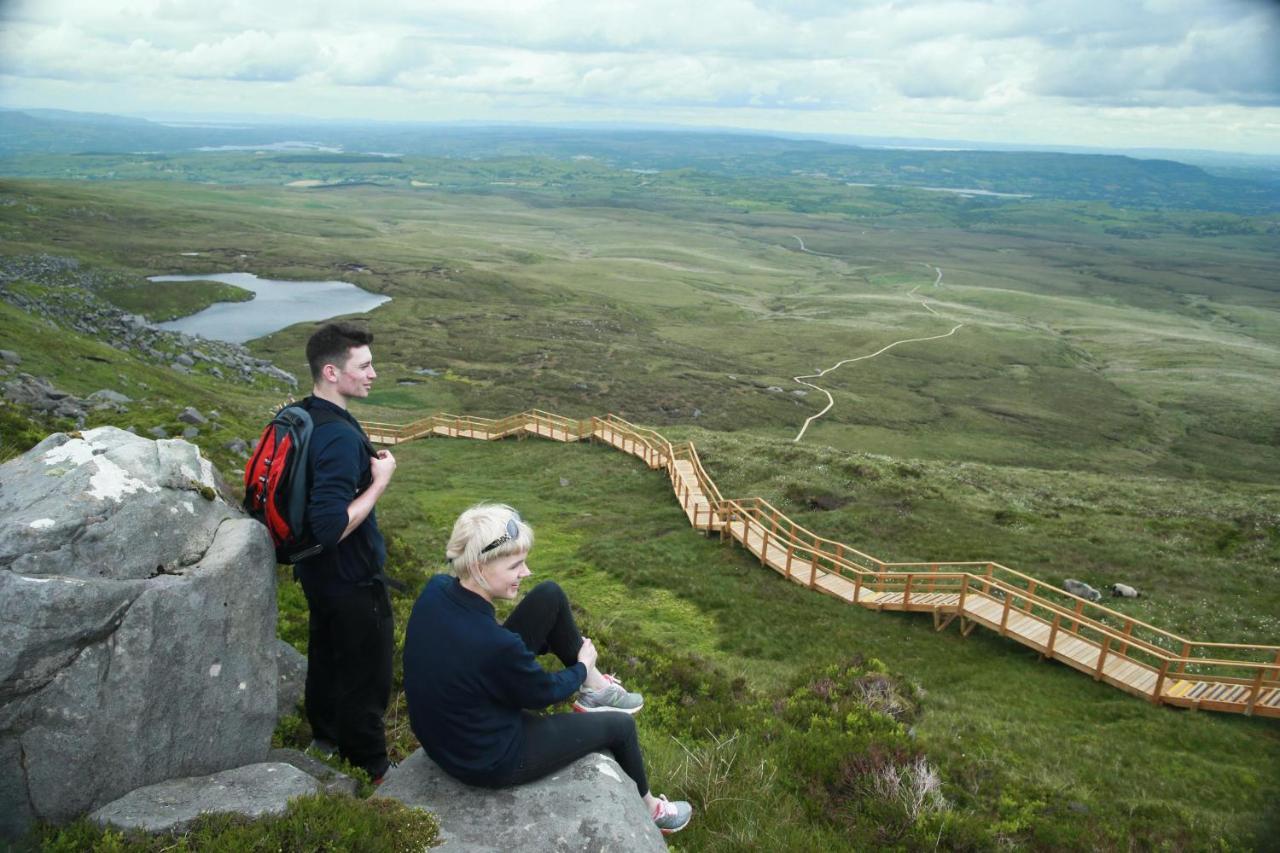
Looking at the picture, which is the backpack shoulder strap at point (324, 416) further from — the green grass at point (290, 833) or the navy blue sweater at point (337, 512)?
the green grass at point (290, 833)

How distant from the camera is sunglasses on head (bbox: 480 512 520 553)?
5.62 metres

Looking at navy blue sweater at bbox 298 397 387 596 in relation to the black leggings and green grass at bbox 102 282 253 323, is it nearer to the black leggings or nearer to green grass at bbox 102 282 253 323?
the black leggings

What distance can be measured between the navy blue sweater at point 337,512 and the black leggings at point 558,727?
4.64ft

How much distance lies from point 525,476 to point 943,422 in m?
55.8

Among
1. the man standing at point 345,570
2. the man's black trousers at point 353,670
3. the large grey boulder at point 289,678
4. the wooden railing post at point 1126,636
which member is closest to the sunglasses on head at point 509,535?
the man standing at point 345,570

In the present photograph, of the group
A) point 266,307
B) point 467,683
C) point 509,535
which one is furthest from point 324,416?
point 266,307

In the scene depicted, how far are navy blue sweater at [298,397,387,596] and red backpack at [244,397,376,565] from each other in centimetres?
8

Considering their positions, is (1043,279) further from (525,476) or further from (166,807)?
(166,807)

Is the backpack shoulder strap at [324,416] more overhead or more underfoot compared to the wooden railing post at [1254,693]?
more overhead

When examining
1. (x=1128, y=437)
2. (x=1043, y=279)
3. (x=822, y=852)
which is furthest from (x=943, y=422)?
(x=1043, y=279)

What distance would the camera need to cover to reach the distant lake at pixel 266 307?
90875 mm

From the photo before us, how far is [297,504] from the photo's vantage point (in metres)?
6.20

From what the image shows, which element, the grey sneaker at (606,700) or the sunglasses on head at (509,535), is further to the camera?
the grey sneaker at (606,700)

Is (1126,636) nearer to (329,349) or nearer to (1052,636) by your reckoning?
(1052,636)
